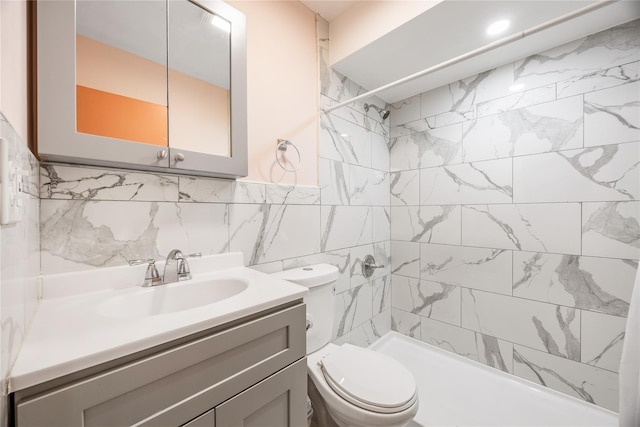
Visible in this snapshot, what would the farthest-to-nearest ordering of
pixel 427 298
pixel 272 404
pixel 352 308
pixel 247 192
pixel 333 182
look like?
pixel 427 298 < pixel 352 308 < pixel 333 182 < pixel 247 192 < pixel 272 404

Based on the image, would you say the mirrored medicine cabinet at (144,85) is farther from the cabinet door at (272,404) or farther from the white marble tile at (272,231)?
the cabinet door at (272,404)

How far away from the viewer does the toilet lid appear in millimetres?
989

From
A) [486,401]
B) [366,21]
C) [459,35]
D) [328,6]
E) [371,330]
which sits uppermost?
[328,6]

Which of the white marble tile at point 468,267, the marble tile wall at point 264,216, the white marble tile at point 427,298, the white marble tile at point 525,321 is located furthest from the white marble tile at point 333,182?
the white marble tile at point 525,321

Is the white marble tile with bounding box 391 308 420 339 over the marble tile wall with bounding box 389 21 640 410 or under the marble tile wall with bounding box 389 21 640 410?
under

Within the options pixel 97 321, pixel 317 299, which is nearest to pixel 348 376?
pixel 317 299

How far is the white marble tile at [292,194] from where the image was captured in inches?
54.7

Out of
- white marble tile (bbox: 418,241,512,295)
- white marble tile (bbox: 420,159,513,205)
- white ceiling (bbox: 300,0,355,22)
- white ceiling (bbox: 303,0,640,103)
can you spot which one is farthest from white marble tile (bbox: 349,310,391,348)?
white ceiling (bbox: 300,0,355,22)

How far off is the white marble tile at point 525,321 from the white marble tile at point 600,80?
127cm

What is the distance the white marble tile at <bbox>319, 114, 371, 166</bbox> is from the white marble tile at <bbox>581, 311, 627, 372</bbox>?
5.44 feet

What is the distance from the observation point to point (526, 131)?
1.60 metres

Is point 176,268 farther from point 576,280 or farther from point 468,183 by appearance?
point 576,280

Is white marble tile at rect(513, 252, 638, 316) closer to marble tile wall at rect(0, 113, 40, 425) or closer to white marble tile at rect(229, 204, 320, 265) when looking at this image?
white marble tile at rect(229, 204, 320, 265)

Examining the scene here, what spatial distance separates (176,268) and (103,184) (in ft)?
1.32
